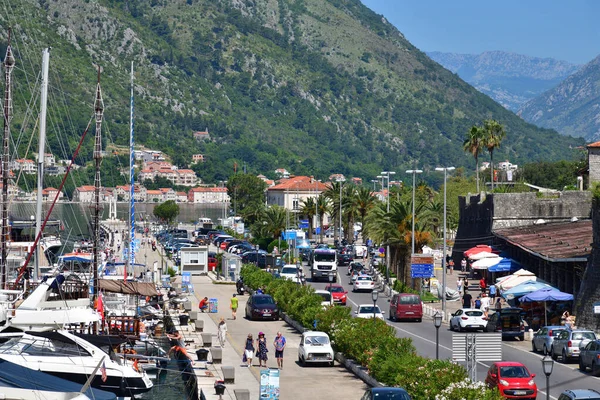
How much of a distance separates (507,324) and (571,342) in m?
8.58

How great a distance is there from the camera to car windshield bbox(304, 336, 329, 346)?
4209cm

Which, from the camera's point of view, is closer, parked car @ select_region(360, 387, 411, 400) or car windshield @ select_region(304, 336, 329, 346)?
parked car @ select_region(360, 387, 411, 400)

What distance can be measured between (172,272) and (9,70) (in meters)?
42.5

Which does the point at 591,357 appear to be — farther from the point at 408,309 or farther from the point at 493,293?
the point at 493,293

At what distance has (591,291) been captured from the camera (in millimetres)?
50500

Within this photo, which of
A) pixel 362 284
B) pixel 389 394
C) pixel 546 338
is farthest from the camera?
pixel 362 284

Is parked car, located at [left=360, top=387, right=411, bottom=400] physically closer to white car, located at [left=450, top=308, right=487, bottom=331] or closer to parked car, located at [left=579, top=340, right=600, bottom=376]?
parked car, located at [left=579, top=340, right=600, bottom=376]

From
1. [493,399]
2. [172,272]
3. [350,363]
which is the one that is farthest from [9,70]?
[172,272]

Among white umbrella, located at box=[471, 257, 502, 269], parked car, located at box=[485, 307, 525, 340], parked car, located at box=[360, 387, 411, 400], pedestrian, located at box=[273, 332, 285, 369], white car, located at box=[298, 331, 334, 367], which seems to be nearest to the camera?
parked car, located at box=[360, 387, 411, 400]

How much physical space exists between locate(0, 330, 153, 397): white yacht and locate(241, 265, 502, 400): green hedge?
27.3ft

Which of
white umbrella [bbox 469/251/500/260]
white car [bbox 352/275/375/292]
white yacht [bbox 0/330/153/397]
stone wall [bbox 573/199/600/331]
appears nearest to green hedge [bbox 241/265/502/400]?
white yacht [bbox 0/330/153/397]

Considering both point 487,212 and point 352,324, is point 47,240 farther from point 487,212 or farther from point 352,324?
point 352,324

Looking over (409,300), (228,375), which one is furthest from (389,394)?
(409,300)

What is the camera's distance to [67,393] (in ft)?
101
